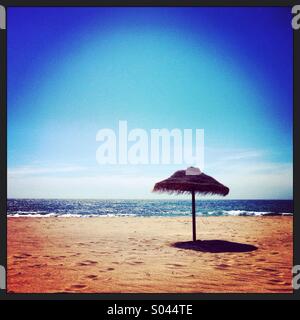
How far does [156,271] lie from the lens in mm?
5715

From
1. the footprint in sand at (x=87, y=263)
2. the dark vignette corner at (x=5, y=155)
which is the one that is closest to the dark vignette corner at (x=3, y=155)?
the dark vignette corner at (x=5, y=155)

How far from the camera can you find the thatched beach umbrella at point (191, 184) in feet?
22.9

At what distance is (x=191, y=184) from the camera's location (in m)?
6.98

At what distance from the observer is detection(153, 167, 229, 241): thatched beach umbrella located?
6965 mm

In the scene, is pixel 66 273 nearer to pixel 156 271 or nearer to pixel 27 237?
pixel 156 271

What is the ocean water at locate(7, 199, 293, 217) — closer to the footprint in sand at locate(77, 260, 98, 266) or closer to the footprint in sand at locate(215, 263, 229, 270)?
the footprint in sand at locate(77, 260, 98, 266)

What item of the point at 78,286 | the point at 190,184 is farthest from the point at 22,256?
the point at 190,184

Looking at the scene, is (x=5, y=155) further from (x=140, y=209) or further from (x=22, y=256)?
(x=140, y=209)

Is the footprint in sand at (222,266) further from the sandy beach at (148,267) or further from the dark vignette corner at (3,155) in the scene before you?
the dark vignette corner at (3,155)

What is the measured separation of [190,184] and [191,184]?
0.02 metres

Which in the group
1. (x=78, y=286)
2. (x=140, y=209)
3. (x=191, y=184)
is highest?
(x=191, y=184)

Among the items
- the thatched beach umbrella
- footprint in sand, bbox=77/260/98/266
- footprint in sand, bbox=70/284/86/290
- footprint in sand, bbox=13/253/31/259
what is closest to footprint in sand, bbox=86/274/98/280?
footprint in sand, bbox=70/284/86/290
